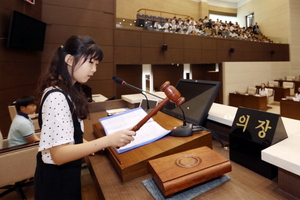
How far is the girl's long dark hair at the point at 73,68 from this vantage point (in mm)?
715

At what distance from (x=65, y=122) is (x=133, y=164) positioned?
0.94 ft

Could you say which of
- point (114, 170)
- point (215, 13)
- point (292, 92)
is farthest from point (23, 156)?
point (215, 13)

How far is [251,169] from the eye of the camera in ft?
2.51

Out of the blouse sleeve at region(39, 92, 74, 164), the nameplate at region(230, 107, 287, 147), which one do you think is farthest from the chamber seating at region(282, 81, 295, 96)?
the blouse sleeve at region(39, 92, 74, 164)

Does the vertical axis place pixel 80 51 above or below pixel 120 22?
below

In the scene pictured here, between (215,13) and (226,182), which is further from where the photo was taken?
(215,13)

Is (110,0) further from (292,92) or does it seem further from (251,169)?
(292,92)

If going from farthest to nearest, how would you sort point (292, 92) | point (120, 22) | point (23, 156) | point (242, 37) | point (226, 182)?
point (242, 37), point (292, 92), point (120, 22), point (23, 156), point (226, 182)

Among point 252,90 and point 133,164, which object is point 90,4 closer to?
point 133,164

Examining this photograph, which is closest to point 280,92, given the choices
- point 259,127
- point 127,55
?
point 127,55

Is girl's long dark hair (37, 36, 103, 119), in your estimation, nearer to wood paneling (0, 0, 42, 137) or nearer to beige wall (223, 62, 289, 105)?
wood paneling (0, 0, 42, 137)

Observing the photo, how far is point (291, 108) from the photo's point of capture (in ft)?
17.7

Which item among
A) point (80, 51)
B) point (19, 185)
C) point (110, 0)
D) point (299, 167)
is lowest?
point (19, 185)

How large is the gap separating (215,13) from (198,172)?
1384cm
